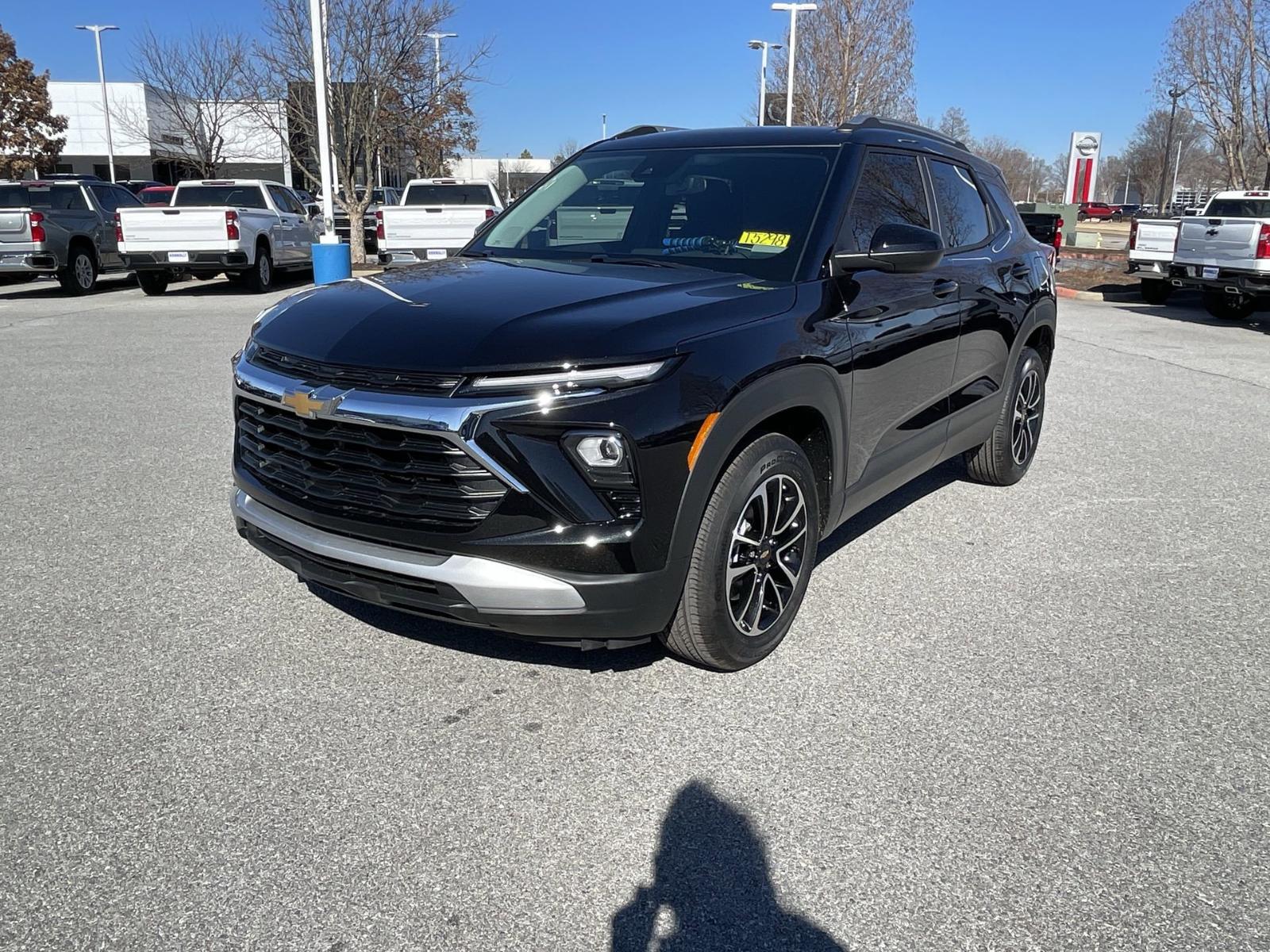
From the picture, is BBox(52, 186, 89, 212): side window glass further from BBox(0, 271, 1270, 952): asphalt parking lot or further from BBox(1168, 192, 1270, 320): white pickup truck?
BBox(1168, 192, 1270, 320): white pickup truck

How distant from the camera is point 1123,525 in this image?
5438mm

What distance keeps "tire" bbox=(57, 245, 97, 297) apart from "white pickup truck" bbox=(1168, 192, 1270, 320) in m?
18.0

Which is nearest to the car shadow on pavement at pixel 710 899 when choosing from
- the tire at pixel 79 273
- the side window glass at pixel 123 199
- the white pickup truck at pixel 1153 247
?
the white pickup truck at pixel 1153 247

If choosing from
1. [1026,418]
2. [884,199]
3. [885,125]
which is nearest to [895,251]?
[884,199]

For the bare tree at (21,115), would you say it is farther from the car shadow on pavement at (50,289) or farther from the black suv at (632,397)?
the black suv at (632,397)

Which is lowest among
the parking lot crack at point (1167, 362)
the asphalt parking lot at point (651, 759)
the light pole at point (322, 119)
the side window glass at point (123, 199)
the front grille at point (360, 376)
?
the asphalt parking lot at point (651, 759)

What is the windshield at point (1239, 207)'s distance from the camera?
59.7 feet

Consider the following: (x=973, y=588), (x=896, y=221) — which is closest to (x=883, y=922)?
(x=973, y=588)

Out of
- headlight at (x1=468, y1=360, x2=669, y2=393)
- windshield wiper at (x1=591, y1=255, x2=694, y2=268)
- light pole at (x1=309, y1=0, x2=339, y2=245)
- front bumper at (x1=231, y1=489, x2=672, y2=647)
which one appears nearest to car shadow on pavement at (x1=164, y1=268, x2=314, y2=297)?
light pole at (x1=309, y1=0, x2=339, y2=245)

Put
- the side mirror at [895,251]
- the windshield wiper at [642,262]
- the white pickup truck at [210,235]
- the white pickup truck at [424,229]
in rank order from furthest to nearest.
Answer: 1. the white pickup truck at [210,235]
2. the white pickup truck at [424,229]
3. the windshield wiper at [642,262]
4. the side mirror at [895,251]

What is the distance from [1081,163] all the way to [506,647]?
43188 mm

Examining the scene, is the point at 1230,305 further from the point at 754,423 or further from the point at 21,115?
the point at 21,115

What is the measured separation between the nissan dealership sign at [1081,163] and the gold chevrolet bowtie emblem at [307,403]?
42.8 meters

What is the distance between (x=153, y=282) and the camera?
1817 cm
